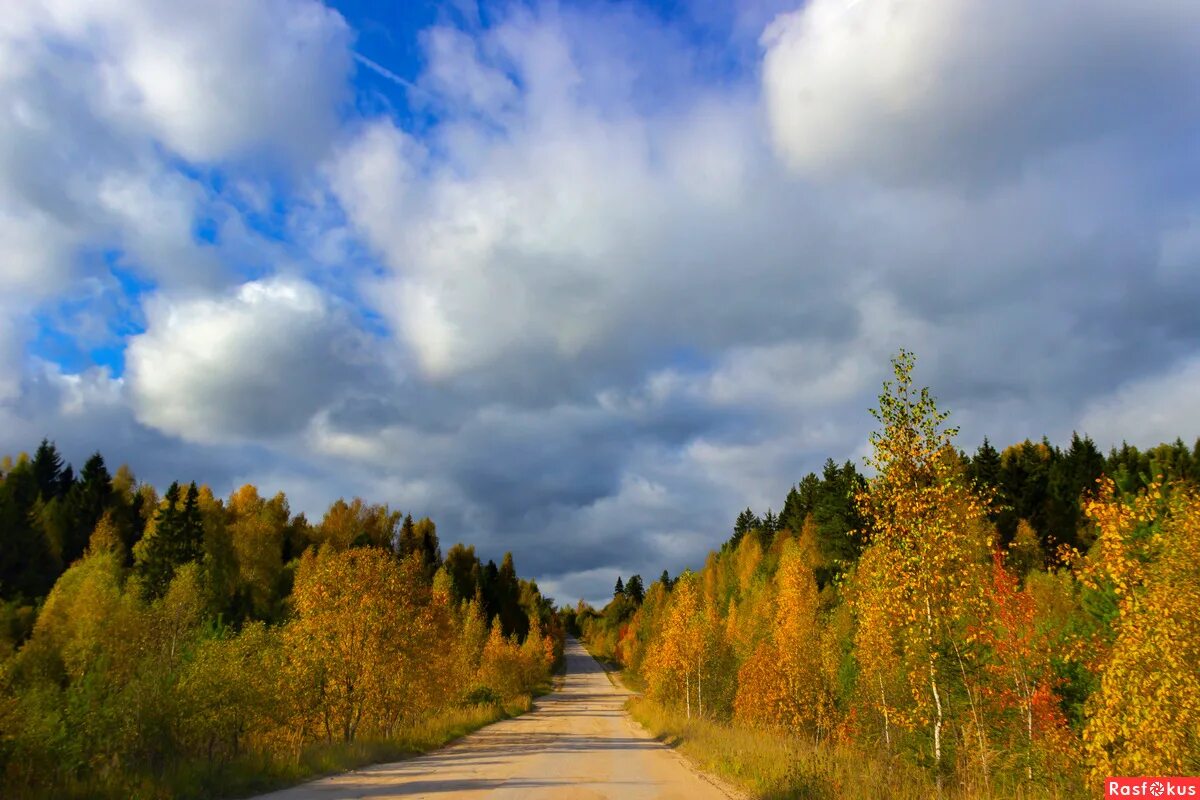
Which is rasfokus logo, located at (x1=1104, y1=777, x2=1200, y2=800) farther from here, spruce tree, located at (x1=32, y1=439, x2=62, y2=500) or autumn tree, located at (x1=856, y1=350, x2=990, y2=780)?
spruce tree, located at (x1=32, y1=439, x2=62, y2=500)

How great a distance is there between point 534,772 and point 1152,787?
15.8m

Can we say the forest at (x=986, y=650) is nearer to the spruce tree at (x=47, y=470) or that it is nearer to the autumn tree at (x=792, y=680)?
the autumn tree at (x=792, y=680)

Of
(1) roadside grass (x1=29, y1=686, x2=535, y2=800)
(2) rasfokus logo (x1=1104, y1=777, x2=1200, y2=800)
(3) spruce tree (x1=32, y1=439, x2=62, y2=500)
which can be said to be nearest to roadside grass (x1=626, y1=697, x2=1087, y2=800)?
(2) rasfokus logo (x1=1104, y1=777, x2=1200, y2=800)

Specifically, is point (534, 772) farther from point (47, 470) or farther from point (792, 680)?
point (47, 470)

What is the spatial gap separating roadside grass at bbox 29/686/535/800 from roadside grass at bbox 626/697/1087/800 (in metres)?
11.4

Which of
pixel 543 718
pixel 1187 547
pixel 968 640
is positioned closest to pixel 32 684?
pixel 968 640

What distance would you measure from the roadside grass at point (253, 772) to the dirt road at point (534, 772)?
82 cm

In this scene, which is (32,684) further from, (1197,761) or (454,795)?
(1197,761)

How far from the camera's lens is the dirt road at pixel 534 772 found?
16.7 m

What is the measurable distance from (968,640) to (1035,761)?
2.79 metres

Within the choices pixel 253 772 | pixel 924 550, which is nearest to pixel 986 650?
pixel 924 550

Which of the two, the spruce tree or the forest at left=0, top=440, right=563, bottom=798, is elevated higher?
the spruce tree

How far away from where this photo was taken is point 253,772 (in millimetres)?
18484

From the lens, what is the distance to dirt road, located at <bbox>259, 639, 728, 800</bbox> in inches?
659
